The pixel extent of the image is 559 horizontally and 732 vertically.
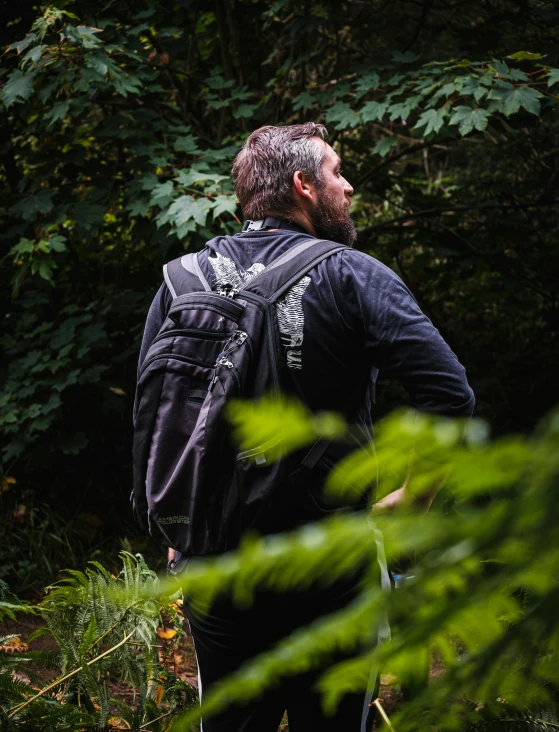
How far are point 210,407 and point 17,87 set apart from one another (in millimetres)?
2785

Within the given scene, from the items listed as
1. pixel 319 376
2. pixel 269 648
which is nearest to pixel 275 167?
pixel 319 376

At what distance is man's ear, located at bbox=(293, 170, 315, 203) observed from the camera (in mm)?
1730

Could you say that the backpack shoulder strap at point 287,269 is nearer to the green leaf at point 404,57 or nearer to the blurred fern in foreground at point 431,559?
the blurred fern in foreground at point 431,559

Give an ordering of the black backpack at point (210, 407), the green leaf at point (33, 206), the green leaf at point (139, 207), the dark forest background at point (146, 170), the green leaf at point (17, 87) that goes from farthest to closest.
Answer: the green leaf at point (33, 206) < the green leaf at point (139, 207) < the dark forest background at point (146, 170) < the green leaf at point (17, 87) < the black backpack at point (210, 407)

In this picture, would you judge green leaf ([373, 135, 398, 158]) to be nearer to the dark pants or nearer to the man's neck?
the man's neck

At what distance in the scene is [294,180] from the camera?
173 centimetres

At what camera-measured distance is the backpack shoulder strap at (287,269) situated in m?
1.53

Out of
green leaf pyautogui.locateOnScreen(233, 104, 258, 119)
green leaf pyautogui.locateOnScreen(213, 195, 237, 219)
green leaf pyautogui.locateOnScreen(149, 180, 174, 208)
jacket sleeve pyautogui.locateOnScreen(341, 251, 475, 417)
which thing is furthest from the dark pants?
green leaf pyautogui.locateOnScreen(233, 104, 258, 119)

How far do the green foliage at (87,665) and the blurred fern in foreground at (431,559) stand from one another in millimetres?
1287

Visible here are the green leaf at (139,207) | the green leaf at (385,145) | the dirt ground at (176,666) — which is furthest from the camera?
the green leaf at (385,145)

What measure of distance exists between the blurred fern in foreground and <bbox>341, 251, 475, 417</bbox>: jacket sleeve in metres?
1.07

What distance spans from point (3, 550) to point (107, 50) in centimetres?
294

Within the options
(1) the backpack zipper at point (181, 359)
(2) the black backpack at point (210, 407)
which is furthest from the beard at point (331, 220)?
(1) the backpack zipper at point (181, 359)

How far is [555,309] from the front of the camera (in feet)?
16.3
